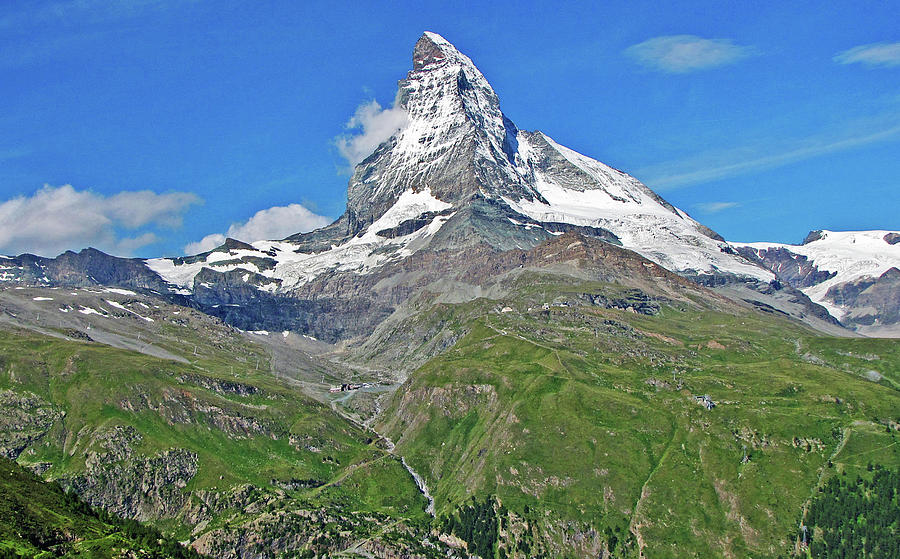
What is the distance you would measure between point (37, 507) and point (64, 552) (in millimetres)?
23012

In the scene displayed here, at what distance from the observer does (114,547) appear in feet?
627

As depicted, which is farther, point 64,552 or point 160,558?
point 160,558

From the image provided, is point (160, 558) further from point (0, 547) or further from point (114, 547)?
point (0, 547)

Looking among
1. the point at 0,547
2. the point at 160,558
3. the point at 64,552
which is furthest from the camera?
the point at 160,558

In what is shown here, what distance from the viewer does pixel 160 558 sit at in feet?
651

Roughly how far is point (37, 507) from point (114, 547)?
970 inches

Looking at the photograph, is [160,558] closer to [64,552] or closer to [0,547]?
[64,552]

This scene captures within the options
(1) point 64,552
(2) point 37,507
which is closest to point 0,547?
(1) point 64,552

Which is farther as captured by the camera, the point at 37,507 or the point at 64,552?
the point at 37,507

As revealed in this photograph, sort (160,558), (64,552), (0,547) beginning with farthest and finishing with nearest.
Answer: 1. (160,558)
2. (64,552)
3. (0,547)

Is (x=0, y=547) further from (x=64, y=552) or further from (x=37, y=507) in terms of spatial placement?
(x=37, y=507)

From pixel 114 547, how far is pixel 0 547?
29122 millimetres

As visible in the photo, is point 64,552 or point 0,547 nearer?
point 0,547

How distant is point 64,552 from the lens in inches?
7185
